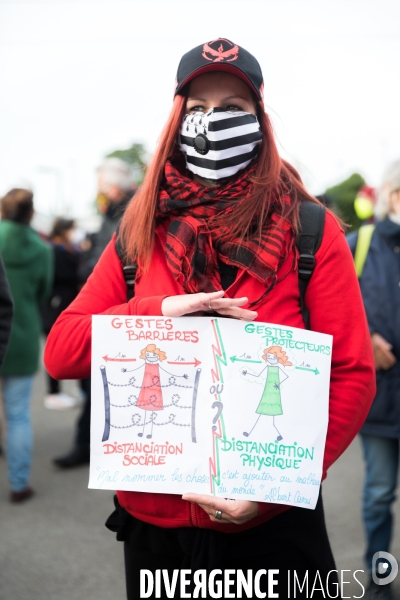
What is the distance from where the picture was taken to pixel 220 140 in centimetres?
188

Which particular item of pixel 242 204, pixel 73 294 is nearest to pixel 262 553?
pixel 242 204

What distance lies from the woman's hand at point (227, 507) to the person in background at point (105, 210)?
345 centimetres

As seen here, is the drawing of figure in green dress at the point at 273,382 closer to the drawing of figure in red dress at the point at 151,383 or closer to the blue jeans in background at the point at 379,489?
the drawing of figure in red dress at the point at 151,383

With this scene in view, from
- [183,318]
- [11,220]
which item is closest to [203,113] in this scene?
[183,318]

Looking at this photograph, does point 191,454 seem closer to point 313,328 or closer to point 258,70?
point 313,328

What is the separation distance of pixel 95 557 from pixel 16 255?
2.27 meters

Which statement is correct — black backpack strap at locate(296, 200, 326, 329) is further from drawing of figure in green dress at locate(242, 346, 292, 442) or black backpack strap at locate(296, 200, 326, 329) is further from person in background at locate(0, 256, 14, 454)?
person in background at locate(0, 256, 14, 454)

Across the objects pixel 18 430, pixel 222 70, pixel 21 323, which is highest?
pixel 222 70

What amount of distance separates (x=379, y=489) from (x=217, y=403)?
1.87 m

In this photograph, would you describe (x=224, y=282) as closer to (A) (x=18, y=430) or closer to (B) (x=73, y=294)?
(A) (x=18, y=430)

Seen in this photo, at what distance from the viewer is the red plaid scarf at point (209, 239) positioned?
5.73 feet

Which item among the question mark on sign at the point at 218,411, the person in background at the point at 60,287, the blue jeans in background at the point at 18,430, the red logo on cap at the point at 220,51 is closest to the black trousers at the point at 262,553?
the question mark on sign at the point at 218,411

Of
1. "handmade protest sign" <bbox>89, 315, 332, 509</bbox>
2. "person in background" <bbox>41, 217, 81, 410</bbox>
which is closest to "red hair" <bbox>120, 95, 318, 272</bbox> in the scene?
"handmade protest sign" <bbox>89, 315, 332, 509</bbox>

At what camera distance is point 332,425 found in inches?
69.2
